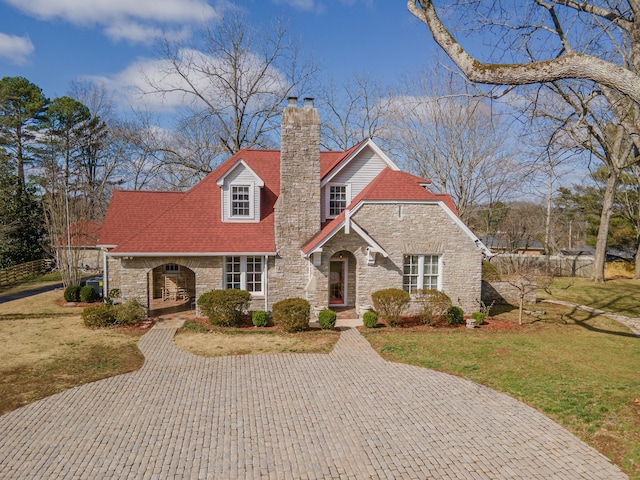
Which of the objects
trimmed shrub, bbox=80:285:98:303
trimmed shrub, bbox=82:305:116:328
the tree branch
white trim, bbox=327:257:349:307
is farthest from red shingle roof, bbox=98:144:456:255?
the tree branch

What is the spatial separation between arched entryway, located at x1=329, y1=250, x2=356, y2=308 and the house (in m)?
0.05

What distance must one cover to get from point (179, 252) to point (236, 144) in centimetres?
1670

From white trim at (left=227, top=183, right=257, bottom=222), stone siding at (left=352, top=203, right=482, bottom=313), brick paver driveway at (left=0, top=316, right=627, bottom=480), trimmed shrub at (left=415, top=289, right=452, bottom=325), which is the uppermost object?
white trim at (left=227, top=183, right=257, bottom=222)

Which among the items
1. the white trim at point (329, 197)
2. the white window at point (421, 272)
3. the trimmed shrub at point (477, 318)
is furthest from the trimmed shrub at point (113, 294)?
the trimmed shrub at point (477, 318)

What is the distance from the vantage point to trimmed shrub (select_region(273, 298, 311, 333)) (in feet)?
47.5

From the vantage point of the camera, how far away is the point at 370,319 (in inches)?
587

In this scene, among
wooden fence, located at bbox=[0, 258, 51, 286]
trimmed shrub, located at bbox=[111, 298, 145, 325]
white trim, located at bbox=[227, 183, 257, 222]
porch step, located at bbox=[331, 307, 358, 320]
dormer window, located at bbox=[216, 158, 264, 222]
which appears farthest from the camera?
wooden fence, located at bbox=[0, 258, 51, 286]

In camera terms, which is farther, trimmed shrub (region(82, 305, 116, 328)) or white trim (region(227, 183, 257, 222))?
white trim (region(227, 183, 257, 222))

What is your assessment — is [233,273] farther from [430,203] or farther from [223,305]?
[430,203]

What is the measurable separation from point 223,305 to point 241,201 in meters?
4.95

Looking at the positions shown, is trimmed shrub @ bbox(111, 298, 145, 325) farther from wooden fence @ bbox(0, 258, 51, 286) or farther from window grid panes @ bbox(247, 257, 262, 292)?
wooden fence @ bbox(0, 258, 51, 286)

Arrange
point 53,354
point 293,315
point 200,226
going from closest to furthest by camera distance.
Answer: point 53,354 < point 293,315 < point 200,226

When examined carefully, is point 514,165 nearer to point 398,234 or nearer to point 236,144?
point 398,234

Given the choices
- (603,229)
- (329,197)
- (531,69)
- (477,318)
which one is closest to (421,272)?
(477,318)
